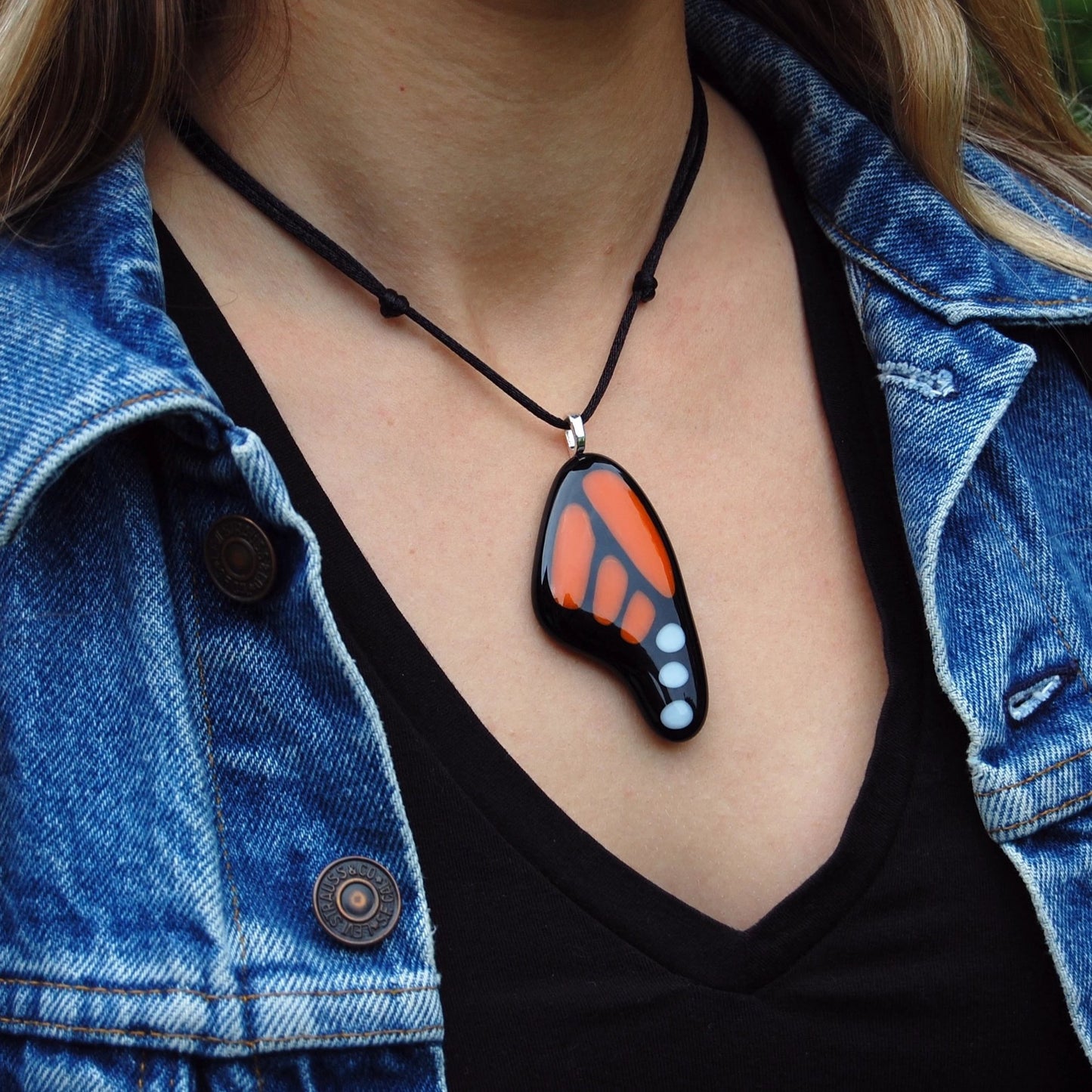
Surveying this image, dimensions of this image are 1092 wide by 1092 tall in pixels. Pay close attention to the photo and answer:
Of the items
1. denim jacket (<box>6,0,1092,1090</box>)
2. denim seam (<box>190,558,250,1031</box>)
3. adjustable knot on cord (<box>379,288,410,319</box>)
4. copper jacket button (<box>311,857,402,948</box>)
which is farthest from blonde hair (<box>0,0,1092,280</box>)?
copper jacket button (<box>311,857,402,948</box>)

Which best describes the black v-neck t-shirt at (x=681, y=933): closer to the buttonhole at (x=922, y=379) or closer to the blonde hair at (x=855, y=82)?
the blonde hair at (x=855, y=82)

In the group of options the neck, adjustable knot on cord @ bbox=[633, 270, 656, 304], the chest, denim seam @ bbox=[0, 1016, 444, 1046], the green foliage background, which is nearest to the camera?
denim seam @ bbox=[0, 1016, 444, 1046]

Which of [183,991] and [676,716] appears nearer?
[183,991]

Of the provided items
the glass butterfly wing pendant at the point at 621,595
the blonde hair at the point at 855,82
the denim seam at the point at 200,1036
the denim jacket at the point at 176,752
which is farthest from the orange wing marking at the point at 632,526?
the blonde hair at the point at 855,82

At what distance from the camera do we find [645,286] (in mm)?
1455

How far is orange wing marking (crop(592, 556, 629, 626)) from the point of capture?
4.06 ft

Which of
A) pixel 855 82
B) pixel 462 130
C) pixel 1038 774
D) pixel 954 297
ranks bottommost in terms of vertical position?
pixel 1038 774

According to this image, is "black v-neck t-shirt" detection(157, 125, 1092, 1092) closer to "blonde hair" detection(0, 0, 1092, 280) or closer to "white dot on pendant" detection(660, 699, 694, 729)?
"white dot on pendant" detection(660, 699, 694, 729)

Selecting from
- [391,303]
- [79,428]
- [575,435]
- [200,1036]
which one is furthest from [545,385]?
[200,1036]

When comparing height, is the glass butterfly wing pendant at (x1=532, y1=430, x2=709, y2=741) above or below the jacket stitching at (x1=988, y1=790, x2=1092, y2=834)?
below

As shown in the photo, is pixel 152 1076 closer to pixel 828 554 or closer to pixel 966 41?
pixel 828 554

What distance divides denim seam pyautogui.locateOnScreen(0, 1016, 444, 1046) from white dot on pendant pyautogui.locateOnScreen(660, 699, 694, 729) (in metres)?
0.36

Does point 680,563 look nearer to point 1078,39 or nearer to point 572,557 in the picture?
point 572,557

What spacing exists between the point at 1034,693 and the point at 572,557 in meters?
0.50
